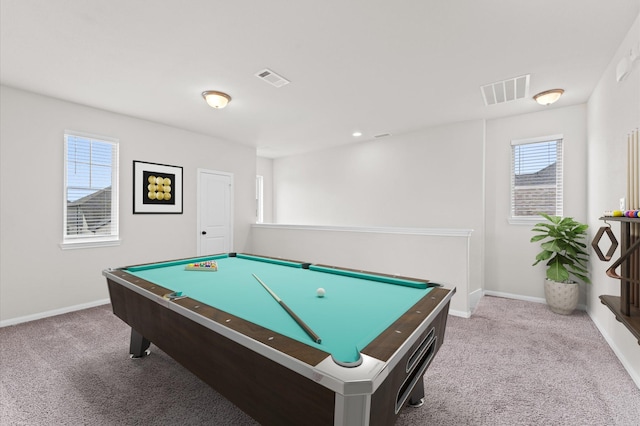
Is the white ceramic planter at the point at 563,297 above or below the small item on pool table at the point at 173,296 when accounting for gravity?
below

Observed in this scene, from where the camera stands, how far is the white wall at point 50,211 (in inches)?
124

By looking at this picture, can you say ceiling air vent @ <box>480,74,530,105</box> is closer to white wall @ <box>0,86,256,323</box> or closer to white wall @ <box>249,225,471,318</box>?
white wall @ <box>249,225,471,318</box>

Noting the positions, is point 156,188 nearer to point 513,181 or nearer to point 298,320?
point 298,320

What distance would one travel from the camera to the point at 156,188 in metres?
4.37

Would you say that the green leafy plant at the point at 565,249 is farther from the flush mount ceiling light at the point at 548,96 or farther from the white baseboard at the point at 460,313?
the flush mount ceiling light at the point at 548,96

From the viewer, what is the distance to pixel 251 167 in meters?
5.86

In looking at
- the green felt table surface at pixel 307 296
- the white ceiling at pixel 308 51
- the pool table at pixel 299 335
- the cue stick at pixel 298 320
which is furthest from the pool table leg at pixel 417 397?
the white ceiling at pixel 308 51

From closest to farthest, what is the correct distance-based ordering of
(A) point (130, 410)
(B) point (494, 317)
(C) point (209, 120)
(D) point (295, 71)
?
(A) point (130, 410), (D) point (295, 71), (B) point (494, 317), (C) point (209, 120)

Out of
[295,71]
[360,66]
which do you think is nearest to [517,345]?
[360,66]

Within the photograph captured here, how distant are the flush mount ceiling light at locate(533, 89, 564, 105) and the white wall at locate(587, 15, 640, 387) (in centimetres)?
34

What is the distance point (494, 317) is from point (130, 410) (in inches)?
141

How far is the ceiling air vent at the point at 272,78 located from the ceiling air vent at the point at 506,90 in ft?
7.20

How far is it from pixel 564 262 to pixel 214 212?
204 inches

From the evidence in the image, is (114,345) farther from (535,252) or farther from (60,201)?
(535,252)
